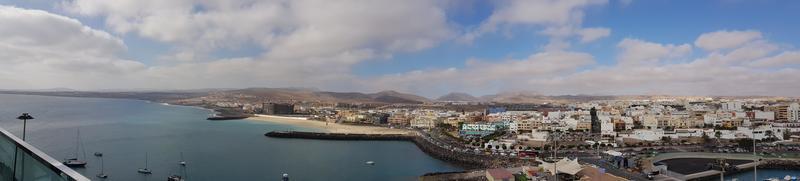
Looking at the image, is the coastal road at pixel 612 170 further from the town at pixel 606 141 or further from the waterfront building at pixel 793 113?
the waterfront building at pixel 793 113

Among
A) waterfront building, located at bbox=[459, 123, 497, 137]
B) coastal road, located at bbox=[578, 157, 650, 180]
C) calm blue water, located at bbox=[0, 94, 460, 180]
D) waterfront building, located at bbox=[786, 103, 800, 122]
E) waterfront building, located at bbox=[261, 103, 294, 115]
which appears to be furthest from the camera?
waterfront building, located at bbox=[261, 103, 294, 115]

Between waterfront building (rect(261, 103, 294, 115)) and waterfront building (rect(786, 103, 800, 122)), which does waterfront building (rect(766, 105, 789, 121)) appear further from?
waterfront building (rect(261, 103, 294, 115))

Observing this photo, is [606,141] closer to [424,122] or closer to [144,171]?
[424,122]

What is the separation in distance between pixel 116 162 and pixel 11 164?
13.3 meters

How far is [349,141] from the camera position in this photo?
1966 centimetres

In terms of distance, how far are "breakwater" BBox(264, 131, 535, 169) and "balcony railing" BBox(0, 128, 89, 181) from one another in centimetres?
1138

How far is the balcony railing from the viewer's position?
0.89 metres

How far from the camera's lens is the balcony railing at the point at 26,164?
2.93ft

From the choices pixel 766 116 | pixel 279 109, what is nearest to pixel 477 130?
pixel 766 116

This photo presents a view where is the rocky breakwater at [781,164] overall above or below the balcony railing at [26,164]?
below

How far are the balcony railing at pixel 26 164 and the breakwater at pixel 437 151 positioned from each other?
1138 cm

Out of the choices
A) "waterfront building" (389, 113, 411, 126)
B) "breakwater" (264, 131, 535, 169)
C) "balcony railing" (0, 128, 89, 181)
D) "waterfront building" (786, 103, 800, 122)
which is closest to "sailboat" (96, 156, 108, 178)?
"breakwater" (264, 131, 535, 169)

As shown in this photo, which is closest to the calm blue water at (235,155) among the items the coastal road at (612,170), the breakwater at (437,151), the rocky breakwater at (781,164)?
the breakwater at (437,151)

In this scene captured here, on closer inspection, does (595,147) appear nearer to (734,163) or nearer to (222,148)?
(734,163)
